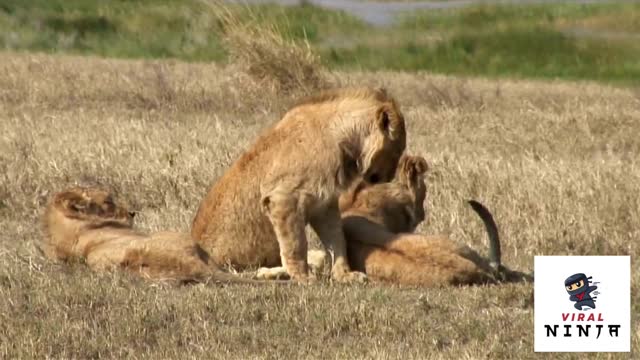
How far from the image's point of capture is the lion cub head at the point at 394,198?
9367mm

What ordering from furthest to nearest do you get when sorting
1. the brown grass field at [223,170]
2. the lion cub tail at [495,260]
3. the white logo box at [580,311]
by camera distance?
the lion cub tail at [495,260] < the brown grass field at [223,170] < the white logo box at [580,311]

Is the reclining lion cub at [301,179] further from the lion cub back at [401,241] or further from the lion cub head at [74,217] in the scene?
the lion cub head at [74,217]

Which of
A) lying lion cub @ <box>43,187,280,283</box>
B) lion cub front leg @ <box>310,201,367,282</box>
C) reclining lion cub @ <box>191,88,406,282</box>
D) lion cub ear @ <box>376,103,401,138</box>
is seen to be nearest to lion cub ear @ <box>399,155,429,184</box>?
reclining lion cub @ <box>191,88,406,282</box>

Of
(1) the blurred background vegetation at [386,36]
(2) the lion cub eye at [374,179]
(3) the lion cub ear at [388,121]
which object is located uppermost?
(1) the blurred background vegetation at [386,36]

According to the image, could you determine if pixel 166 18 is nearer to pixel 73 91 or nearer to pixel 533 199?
pixel 73 91

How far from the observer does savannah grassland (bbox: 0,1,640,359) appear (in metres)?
7.50

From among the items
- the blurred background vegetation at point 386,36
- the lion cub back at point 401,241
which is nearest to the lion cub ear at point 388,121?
the lion cub back at point 401,241

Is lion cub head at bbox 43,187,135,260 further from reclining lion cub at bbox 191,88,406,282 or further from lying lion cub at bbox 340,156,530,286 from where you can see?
lying lion cub at bbox 340,156,530,286

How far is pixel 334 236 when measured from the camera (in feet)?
29.3

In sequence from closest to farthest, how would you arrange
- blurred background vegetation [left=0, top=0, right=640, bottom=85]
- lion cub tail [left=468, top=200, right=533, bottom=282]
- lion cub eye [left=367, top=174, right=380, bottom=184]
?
lion cub tail [left=468, top=200, right=533, bottom=282] < lion cub eye [left=367, top=174, right=380, bottom=184] < blurred background vegetation [left=0, top=0, right=640, bottom=85]

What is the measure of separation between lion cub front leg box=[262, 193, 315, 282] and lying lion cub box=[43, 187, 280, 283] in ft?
1.16

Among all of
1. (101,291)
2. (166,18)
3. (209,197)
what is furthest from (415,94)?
(166,18)

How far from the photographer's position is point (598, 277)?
7773 millimetres

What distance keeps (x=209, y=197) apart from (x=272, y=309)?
163 cm
